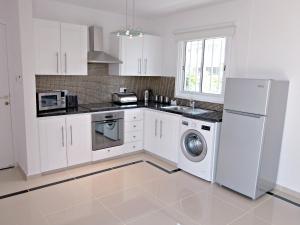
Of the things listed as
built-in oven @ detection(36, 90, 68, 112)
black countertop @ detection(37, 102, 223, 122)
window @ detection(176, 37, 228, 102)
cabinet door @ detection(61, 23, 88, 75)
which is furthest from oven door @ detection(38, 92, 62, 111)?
window @ detection(176, 37, 228, 102)

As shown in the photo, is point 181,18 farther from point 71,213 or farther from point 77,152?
point 71,213

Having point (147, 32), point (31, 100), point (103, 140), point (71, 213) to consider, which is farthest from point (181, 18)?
point (71, 213)

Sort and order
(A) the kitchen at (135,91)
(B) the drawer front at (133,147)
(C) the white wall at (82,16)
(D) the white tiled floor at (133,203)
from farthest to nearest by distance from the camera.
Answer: (B) the drawer front at (133,147) → (C) the white wall at (82,16) → (A) the kitchen at (135,91) → (D) the white tiled floor at (133,203)

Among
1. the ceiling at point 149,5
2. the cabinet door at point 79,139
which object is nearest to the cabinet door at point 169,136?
the cabinet door at point 79,139

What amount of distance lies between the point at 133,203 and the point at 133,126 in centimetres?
165

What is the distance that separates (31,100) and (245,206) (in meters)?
2.97

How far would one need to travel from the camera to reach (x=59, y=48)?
337 cm

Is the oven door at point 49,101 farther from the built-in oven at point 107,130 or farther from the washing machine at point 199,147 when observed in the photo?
the washing machine at point 199,147

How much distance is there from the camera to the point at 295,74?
2846 millimetres

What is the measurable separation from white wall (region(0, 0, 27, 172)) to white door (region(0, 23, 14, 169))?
2.2 inches

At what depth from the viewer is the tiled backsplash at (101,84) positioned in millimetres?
3768

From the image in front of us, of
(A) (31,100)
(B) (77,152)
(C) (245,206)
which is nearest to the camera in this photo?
(C) (245,206)

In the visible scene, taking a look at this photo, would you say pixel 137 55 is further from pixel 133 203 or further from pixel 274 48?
pixel 133 203

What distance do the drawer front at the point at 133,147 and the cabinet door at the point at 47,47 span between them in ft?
5.59
